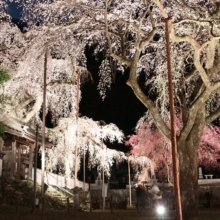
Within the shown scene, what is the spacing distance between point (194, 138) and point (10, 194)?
11.5m

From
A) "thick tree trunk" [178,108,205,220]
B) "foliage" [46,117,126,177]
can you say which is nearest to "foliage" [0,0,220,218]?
"thick tree trunk" [178,108,205,220]

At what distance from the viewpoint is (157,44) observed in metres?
15.1

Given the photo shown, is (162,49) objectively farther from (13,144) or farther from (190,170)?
(13,144)

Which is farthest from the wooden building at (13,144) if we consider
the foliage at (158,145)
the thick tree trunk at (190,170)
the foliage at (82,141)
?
the thick tree trunk at (190,170)

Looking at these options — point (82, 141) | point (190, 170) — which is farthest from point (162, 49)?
point (82, 141)

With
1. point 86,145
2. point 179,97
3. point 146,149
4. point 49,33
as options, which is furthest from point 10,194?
point 146,149

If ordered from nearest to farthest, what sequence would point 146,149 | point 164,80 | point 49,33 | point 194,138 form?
point 194,138 → point 164,80 → point 49,33 → point 146,149

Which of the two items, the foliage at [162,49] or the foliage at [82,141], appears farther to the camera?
the foliage at [82,141]

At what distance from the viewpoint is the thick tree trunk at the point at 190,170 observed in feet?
39.6

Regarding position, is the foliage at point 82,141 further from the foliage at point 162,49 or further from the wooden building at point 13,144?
the foliage at point 162,49

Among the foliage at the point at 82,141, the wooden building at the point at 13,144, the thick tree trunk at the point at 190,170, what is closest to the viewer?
the thick tree trunk at the point at 190,170

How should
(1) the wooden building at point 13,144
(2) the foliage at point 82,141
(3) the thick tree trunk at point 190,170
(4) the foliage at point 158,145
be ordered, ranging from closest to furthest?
(3) the thick tree trunk at point 190,170, (1) the wooden building at point 13,144, (2) the foliage at point 82,141, (4) the foliage at point 158,145

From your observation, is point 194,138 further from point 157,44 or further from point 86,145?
point 86,145

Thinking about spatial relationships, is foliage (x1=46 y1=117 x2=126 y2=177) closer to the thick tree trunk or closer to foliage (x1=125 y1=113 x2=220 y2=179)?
foliage (x1=125 y1=113 x2=220 y2=179)
